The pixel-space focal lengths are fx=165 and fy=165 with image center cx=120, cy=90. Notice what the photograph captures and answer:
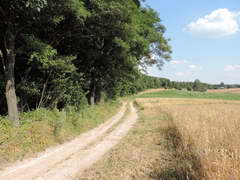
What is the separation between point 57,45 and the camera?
1237 centimetres

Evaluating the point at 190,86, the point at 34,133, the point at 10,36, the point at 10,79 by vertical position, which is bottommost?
the point at 34,133

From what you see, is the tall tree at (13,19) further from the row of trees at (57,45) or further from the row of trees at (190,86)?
the row of trees at (190,86)

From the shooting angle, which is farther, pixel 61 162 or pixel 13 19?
pixel 13 19

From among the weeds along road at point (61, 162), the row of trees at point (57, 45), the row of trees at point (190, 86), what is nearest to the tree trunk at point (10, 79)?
the row of trees at point (57, 45)

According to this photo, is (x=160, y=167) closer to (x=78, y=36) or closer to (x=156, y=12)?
(x=78, y=36)

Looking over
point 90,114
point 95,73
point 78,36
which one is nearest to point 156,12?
point 95,73

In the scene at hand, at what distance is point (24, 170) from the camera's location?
4949 mm

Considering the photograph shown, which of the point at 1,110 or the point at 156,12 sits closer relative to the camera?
the point at 1,110

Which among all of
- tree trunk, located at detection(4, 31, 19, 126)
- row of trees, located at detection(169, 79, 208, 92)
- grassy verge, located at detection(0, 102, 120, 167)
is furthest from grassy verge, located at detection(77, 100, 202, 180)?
row of trees, located at detection(169, 79, 208, 92)

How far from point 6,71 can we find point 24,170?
16.6 ft

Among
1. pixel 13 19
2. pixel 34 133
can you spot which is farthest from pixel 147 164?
pixel 13 19

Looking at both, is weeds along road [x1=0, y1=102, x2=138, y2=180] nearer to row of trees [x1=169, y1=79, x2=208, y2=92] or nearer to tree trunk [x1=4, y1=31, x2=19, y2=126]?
tree trunk [x1=4, y1=31, x2=19, y2=126]

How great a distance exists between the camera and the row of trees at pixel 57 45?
7.61 meters

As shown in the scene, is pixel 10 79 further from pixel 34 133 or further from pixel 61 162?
pixel 61 162
